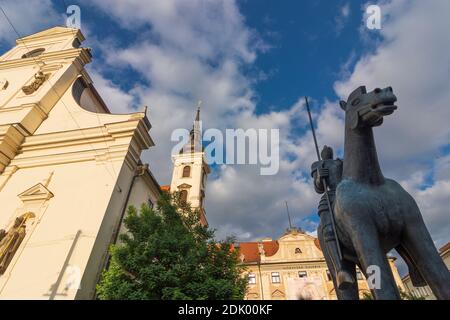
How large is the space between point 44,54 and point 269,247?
32.1 meters

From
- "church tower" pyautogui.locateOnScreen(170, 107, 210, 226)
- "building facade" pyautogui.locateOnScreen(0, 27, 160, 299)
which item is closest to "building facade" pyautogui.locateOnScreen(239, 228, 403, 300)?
"church tower" pyautogui.locateOnScreen(170, 107, 210, 226)

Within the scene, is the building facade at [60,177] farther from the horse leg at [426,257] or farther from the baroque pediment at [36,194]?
the horse leg at [426,257]

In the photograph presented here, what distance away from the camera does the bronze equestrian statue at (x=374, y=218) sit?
284 centimetres

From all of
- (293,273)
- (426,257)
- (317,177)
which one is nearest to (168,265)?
(317,177)

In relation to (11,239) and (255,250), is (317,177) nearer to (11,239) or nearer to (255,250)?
(11,239)

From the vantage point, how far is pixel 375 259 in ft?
9.31

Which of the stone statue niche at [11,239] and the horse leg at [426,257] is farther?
the stone statue niche at [11,239]

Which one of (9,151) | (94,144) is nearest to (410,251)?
(94,144)

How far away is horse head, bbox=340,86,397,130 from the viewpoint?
2.97 m

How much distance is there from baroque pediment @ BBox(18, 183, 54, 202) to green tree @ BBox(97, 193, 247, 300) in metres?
4.61

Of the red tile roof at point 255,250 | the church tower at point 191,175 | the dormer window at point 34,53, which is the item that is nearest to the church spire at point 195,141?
the church tower at point 191,175

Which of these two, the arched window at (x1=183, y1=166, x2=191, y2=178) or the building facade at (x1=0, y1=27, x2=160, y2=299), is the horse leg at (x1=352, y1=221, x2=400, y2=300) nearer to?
the building facade at (x1=0, y1=27, x2=160, y2=299)

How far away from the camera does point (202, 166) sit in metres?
34.2
